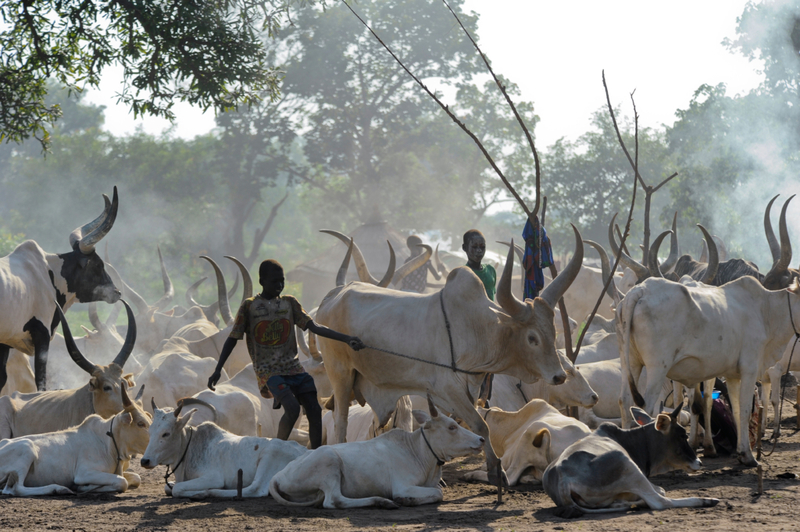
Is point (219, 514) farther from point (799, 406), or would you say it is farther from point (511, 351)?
point (799, 406)

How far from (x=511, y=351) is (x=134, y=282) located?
26.1 meters

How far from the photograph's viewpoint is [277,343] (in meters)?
5.55

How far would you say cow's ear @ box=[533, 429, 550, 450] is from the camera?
17.9 feet

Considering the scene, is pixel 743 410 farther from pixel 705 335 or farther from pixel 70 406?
pixel 70 406

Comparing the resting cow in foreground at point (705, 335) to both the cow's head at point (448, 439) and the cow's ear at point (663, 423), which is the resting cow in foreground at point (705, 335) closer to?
the cow's ear at point (663, 423)

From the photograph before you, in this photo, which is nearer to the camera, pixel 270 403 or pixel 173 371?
pixel 270 403

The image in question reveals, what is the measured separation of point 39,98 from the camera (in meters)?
10.1

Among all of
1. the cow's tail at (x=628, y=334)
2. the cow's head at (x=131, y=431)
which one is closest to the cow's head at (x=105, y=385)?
the cow's head at (x=131, y=431)

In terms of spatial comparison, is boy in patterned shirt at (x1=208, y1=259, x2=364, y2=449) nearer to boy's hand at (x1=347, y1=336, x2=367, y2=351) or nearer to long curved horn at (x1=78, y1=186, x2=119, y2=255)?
boy's hand at (x1=347, y1=336, x2=367, y2=351)

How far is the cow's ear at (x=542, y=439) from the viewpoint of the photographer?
5.45 metres

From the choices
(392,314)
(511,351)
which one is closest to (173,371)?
(392,314)

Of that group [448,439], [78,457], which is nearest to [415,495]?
[448,439]

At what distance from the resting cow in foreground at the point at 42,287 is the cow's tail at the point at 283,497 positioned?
374cm

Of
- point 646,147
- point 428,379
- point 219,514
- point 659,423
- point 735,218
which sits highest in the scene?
point 646,147
